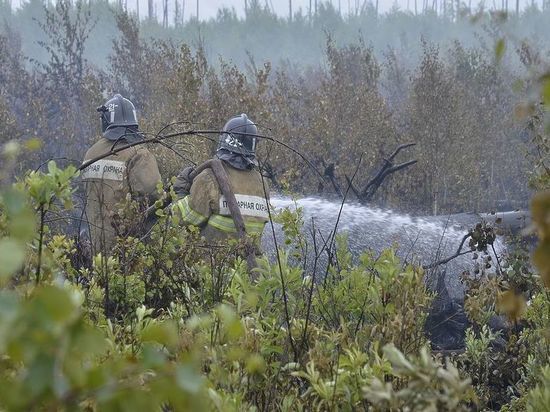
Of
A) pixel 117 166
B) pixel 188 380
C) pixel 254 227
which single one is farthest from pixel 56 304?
pixel 117 166

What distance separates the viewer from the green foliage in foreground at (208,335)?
85 centimetres

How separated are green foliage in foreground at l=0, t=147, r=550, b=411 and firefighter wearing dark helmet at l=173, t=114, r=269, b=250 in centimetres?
124

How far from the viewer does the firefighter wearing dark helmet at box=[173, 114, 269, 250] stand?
6367 millimetres

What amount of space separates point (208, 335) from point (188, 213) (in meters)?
3.82

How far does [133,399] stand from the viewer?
2.91 ft

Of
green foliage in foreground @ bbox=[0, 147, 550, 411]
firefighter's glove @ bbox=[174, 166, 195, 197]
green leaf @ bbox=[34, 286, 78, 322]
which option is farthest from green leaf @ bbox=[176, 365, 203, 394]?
firefighter's glove @ bbox=[174, 166, 195, 197]

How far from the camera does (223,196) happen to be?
6.33 metres

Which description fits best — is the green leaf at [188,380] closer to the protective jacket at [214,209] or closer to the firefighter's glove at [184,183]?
the protective jacket at [214,209]

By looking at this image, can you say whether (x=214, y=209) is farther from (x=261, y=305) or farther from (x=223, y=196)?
(x=261, y=305)

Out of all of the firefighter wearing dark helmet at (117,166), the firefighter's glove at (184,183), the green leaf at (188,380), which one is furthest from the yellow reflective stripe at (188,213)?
the green leaf at (188,380)

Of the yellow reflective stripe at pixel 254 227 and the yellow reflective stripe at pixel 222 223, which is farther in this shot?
the yellow reflective stripe at pixel 254 227

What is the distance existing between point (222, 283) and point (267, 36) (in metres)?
92.4

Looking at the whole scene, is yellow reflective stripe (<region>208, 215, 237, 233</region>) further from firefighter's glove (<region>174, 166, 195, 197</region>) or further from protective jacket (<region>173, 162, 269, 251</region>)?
firefighter's glove (<region>174, 166, 195, 197</region>)

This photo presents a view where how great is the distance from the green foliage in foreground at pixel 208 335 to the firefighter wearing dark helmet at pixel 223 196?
1.24m
